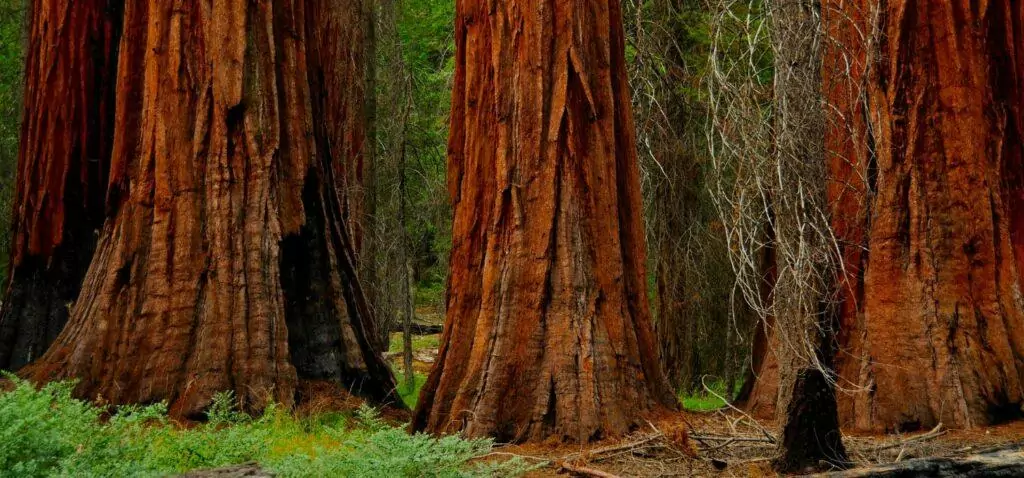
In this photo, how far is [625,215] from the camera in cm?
718

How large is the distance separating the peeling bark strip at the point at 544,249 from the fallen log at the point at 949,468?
7.25 feet

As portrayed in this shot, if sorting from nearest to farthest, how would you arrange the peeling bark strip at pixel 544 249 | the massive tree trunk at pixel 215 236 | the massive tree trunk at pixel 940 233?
the peeling bark strip at pixel 544 249
the massive tree trunk at pixel 940 233
the massive tree trunk at pixel 215 236

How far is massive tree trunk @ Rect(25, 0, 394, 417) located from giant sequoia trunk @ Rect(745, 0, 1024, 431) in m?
4.14

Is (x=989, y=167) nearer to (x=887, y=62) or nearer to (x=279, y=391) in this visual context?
(x=887, y=62)

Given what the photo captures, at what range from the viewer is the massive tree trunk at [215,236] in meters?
7.81

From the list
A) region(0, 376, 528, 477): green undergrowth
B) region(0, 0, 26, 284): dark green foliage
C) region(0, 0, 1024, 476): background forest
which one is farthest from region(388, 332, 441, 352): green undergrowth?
region(0, 376, 528, 477): green undergrowth

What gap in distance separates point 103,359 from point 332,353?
1.83 meters

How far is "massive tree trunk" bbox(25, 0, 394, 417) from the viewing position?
307 inches

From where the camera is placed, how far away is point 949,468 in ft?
14.4

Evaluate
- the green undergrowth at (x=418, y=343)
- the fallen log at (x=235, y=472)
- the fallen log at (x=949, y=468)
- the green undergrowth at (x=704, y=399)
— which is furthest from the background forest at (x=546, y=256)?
the green undergrowth at (x=418, y=343)

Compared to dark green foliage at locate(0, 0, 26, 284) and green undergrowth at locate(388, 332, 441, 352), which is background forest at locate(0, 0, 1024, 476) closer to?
green undergrowth at locate(388, 332, 441, 352)

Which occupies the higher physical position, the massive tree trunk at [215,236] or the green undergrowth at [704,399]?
the massive tree trunk at [215,236]

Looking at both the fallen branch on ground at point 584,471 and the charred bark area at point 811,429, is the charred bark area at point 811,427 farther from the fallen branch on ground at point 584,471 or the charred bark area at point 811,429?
the fallen branch on ground at point 584,471

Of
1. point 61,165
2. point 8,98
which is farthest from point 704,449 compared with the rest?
point 8,98
